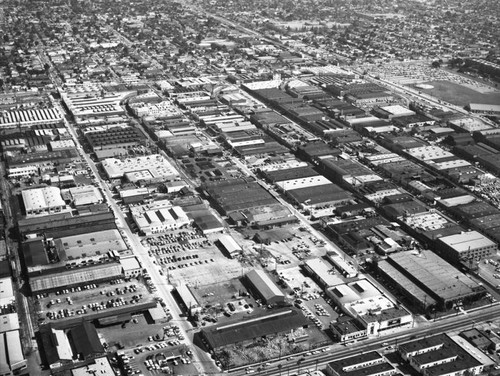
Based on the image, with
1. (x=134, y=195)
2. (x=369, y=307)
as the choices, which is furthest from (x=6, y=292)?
(x=369, y=307)

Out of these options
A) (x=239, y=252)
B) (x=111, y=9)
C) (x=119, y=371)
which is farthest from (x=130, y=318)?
(x=111, y=9)

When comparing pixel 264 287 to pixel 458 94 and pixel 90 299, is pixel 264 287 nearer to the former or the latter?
pixel 90 299

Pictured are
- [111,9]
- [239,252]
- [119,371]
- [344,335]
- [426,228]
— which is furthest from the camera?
[111,9]

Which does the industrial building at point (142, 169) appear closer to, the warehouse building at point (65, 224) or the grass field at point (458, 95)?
the warehouse building at point (65, 224)

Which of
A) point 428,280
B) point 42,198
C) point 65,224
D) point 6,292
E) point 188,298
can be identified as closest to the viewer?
point 6,292

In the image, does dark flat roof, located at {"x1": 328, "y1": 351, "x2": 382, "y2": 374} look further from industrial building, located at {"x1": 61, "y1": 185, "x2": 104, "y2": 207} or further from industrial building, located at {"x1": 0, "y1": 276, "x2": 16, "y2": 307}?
industrial building, located at {"x1": 61, "y1": 185, "x2": 104, "y2": 207}

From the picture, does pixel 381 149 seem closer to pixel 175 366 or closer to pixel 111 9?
pixel 175 366

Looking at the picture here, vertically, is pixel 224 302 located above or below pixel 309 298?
above
